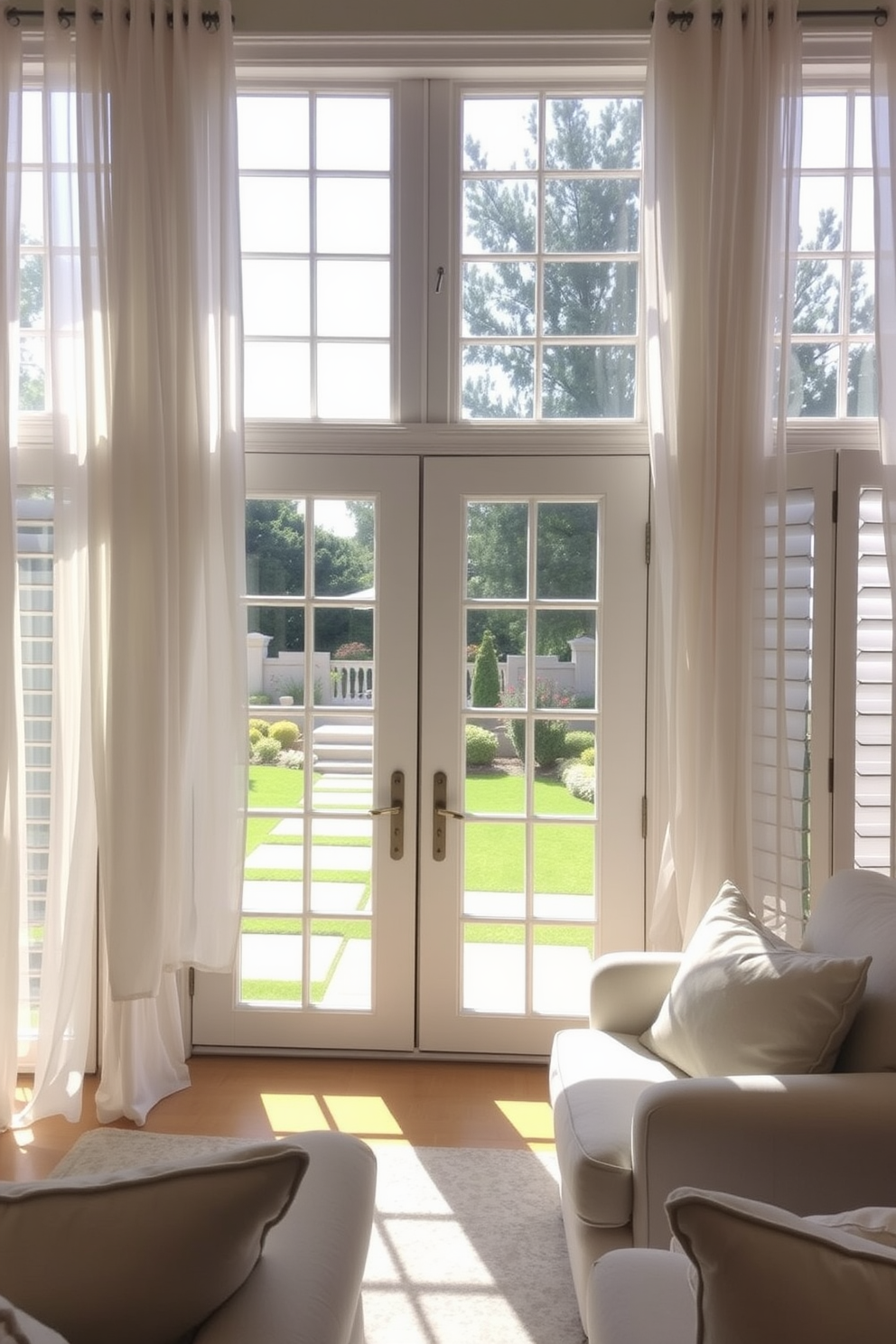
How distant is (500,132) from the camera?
389cm

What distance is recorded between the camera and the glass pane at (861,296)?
12.5 feet

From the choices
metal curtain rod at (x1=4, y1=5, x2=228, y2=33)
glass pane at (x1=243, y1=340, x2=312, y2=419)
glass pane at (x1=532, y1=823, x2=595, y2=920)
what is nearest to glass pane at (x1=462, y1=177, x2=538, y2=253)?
glass pane at (x1=243, y1=340, x2=312, y2=419)

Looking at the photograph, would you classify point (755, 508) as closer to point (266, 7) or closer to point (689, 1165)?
point (689, 1165)

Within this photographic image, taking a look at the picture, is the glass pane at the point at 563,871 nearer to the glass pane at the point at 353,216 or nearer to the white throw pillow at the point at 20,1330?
the glass pane at the point at 353,216

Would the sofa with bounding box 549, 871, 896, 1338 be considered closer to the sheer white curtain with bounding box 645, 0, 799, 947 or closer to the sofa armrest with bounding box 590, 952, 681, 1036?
the sofa armrest with bounding box 590, 952, 681, 1036

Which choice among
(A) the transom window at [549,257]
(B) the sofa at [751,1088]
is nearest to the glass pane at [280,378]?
(A) the transom window at [549,257]

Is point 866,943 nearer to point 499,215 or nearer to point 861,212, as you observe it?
point 861,212

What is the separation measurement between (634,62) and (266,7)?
1.26m

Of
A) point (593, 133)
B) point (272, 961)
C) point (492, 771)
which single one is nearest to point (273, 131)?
point (593, 133)

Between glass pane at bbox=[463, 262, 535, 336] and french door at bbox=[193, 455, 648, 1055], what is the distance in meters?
0.50

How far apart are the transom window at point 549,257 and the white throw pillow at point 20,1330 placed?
338 cm

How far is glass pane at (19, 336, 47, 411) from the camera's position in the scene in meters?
3.88

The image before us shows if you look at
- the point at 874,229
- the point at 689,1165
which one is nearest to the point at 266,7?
the point at 874,229

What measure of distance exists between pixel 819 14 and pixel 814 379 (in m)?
1.17
